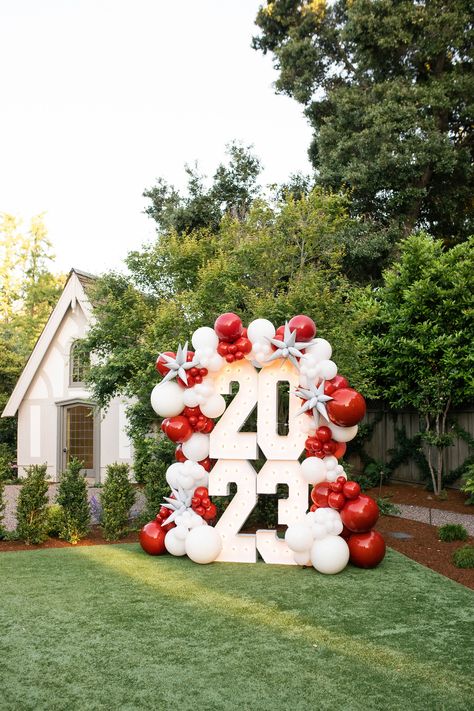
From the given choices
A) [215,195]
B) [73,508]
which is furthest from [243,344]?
[215,195]

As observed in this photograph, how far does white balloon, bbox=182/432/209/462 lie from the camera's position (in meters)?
7.44

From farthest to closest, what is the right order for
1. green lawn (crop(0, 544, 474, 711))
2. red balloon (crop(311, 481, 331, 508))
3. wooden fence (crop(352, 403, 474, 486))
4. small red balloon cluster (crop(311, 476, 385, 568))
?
1. wooden fence (crop(352, 403, 474, 486))
2. red balloon (crop(311, 481, 331, 508))
3. small red balloon cluster (crop(311, 476, 385, 568))
4. green lawn (crop(0, 544, 474, 711))

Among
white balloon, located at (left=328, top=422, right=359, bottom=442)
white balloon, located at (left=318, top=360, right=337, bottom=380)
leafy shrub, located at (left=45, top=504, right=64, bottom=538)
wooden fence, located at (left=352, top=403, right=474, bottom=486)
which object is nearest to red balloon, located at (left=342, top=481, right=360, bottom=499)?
white balloon, located at (left=328, top=422, right=359, bottom=442)

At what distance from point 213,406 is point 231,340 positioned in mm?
840

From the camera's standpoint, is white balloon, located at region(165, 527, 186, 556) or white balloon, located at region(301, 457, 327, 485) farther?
white balloon, located at region(165, 527, 186, 556)

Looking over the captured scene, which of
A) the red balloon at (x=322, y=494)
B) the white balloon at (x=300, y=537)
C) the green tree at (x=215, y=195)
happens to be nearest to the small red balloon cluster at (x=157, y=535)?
the white balloon at (x=300, y=537)

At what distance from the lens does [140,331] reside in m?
11.4

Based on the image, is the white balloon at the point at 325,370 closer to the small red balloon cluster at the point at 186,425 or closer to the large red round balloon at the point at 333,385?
the large red round balloon at the point at 333,385

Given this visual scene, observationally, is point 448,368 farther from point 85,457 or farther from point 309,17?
point 309,17

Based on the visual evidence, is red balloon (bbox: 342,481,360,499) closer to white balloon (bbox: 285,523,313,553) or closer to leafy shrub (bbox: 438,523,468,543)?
white balloon (bbox: 285,523,313,553)

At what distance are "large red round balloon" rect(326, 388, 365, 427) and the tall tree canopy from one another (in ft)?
37.1

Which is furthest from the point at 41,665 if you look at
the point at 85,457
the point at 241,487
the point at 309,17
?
the point at 309,17

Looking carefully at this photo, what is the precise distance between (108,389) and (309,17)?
45.2 ft

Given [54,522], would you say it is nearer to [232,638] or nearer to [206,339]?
[206,339]
